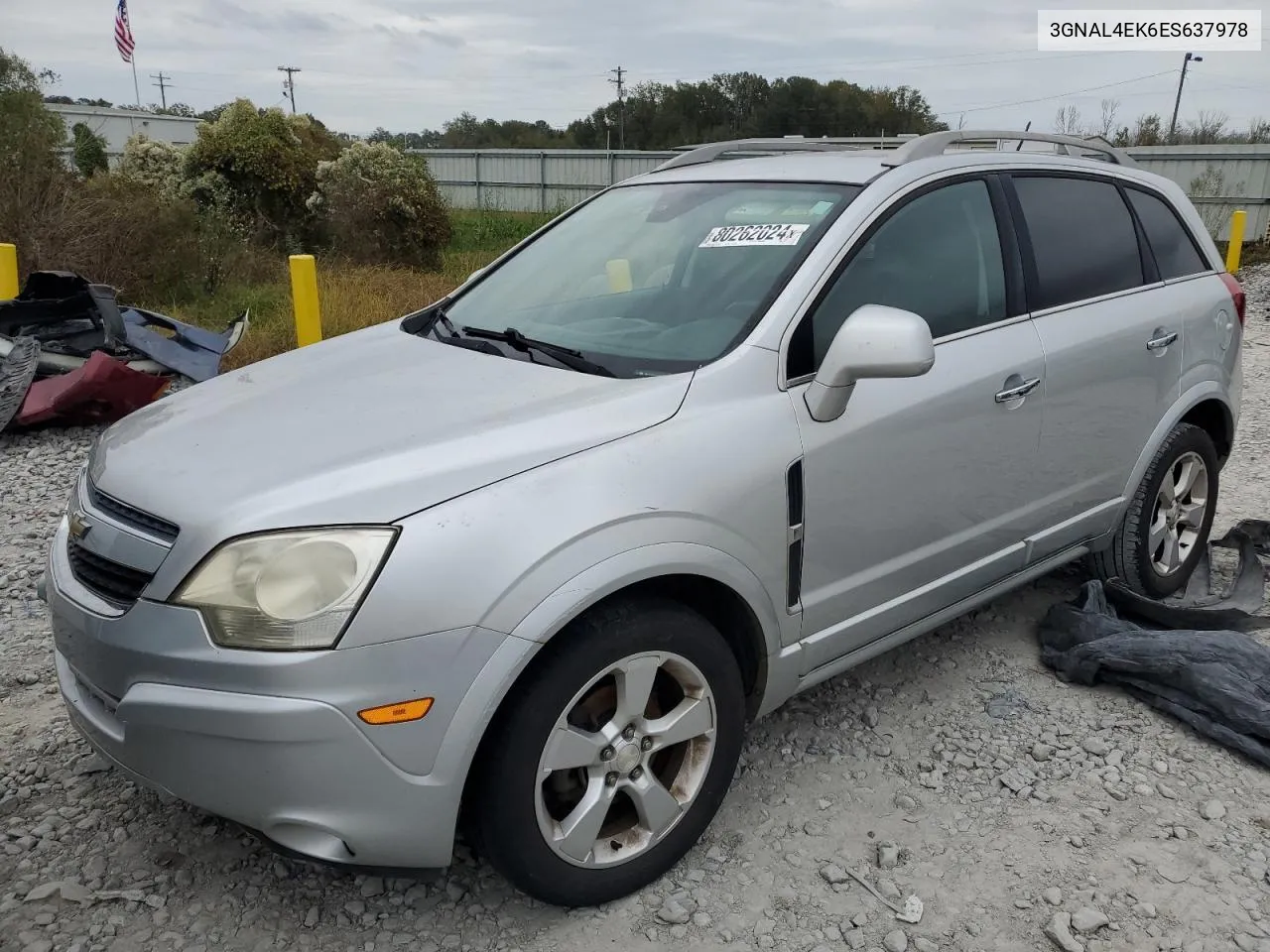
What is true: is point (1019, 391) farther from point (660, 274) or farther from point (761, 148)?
point (761, 148)

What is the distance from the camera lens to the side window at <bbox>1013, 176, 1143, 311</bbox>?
3397mm

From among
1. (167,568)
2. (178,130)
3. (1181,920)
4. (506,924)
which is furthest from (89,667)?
(178,130)

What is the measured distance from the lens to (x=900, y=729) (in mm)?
3227

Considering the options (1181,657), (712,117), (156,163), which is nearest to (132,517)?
(1181,657)

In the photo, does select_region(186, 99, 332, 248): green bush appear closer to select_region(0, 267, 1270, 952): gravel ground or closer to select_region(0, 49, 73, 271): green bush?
select_region(0, 49, 73, 271): green bush

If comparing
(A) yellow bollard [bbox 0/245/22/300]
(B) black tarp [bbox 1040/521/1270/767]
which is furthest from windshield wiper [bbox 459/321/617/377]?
(A) yellow bollard [bbox 0/245/22/300]

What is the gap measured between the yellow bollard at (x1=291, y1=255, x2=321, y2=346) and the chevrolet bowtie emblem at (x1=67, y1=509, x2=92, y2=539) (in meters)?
4.28

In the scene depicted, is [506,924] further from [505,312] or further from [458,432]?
[505,312]

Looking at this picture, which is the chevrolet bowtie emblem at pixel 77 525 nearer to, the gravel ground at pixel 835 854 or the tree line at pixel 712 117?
the gravel ground at pixel 835 854

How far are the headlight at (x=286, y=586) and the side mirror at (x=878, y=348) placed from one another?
1.17m

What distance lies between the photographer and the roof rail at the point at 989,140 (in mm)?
3129

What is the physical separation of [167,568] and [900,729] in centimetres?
226

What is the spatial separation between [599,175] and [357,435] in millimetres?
24711

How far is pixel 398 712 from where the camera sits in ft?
6.40
